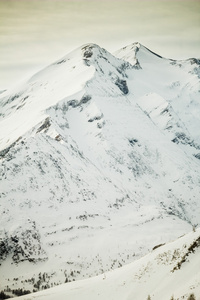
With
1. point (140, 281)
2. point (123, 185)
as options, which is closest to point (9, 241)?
point (123, 185)

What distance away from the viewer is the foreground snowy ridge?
33.1 metres

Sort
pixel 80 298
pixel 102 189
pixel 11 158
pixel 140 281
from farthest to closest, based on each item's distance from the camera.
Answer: pixel 102 189 → pixel 11 158 → pixel 80 298 → pixel 140 281

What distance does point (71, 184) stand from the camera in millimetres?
150250

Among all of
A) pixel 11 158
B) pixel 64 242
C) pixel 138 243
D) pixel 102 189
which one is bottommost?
pixel 138 243

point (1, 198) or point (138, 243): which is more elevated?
point (1, 198)

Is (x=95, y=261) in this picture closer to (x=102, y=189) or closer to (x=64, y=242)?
(x=64, y=242)

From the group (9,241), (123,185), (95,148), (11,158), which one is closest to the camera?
(9,241)

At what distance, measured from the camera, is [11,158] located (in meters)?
148

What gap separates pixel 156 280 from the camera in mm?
36656

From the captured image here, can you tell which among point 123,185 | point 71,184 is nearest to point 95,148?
point 123,185

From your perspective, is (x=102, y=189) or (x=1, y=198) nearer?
(x=1, y=198)

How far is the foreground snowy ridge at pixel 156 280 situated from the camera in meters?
33.1

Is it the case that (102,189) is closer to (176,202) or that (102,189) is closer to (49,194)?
(49,194)

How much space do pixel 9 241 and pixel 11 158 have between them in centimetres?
4434
